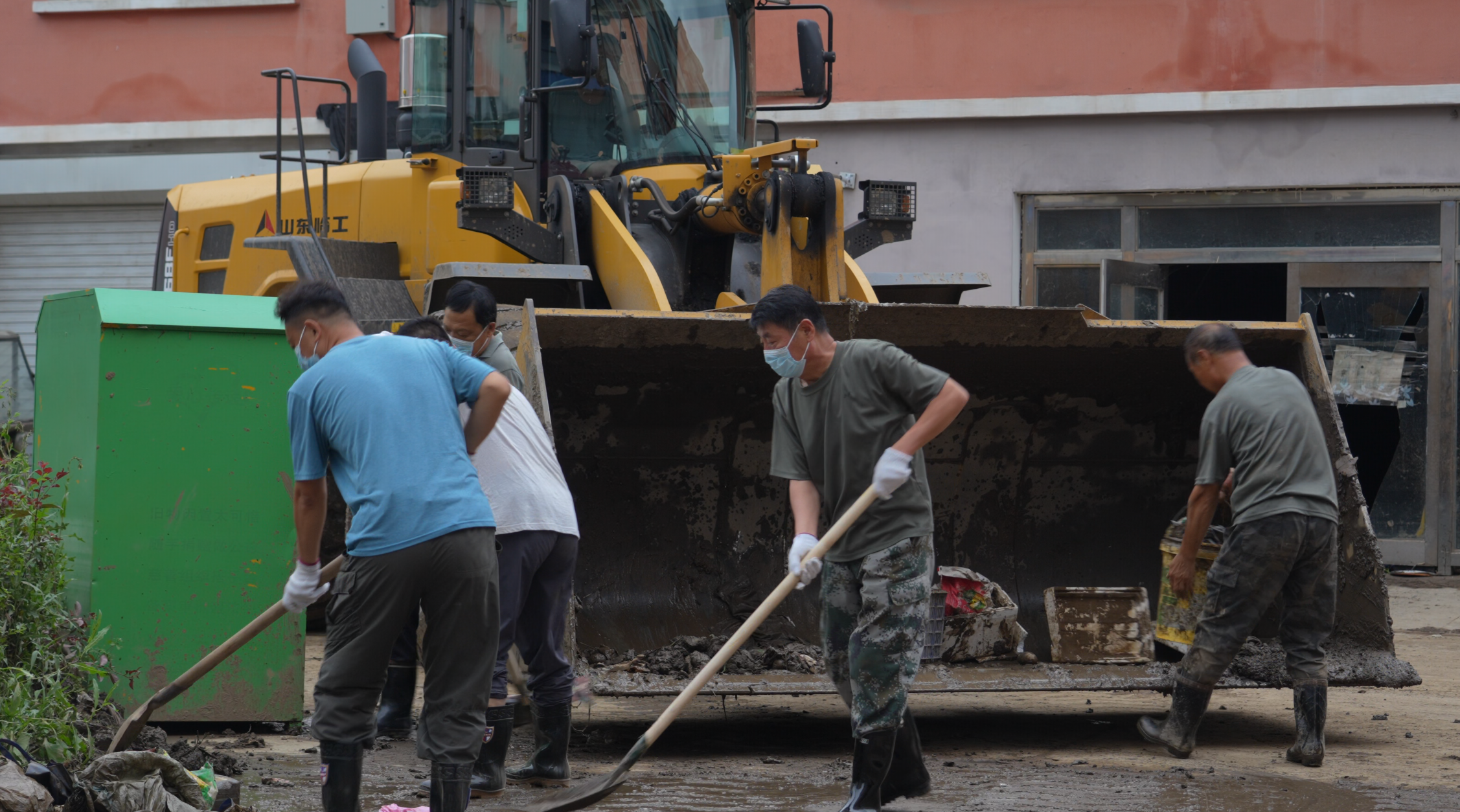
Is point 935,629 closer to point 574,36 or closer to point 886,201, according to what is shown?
point 886,201

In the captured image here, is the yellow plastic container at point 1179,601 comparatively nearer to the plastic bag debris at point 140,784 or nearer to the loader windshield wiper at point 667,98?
the loader windshield wiper at point 667,98

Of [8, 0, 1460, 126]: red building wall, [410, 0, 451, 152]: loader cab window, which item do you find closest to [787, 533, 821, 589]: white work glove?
[410, 0, 451, 152]: loader cab window

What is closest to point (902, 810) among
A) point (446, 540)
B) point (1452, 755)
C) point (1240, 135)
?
point (446, 540)

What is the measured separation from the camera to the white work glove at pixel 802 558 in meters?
4.64

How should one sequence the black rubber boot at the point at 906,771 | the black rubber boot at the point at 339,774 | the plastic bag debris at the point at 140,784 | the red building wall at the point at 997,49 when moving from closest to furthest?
the black rubber boot at the point at 339,774, the plastic bag debris at the point at 140,784, the black rubber boot at the point at 906,771, the red building wall at the point at 997,49

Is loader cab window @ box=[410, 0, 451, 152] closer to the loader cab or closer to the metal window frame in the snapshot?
the loader cab

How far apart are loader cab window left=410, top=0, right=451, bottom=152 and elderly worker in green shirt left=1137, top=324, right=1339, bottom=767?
377 centimetres

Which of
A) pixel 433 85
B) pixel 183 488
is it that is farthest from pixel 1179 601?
pixel 433 85

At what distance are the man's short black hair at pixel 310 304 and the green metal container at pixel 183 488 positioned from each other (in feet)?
5.54

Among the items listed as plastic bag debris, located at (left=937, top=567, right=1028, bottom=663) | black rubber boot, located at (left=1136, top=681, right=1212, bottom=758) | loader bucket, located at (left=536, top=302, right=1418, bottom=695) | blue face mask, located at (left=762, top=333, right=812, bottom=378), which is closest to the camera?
blue face mask, located at (left=762, top=333, right=812, bottom=378)

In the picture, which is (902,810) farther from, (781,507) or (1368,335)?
(1368,335)

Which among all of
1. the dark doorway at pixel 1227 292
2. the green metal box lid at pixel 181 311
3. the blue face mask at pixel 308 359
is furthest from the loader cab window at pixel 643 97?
the dark doorway at pixel 1227 292

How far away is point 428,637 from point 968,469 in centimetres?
325

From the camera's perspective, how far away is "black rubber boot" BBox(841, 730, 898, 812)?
4629 millimetres
